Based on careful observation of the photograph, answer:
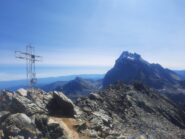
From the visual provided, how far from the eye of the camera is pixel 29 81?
2507 inches

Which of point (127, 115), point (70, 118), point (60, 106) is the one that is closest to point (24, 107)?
point (60, 106)

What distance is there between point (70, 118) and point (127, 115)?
31640mm

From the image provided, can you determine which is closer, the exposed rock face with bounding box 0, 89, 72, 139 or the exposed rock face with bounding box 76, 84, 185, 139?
the exposed rock face with bounding box 0, 89, 72, 139

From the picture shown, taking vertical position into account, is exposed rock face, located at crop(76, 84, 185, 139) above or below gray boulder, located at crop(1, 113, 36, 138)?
below

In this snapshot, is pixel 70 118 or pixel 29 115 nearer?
pixel 29 115

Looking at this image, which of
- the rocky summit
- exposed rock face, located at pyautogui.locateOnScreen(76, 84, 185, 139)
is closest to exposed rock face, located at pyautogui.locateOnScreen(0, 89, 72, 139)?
the rocky summit

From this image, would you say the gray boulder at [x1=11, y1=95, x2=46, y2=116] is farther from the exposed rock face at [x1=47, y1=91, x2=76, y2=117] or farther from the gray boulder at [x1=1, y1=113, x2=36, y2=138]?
the gray boulder at [x1=1, y1=113, x2=36, y2=138]

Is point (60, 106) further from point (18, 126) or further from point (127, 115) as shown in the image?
point (127, 115)

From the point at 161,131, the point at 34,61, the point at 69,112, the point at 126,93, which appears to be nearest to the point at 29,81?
the point at 34,61

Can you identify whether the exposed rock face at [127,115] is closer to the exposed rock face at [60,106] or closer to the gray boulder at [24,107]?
the exposed rock face at [60,106]

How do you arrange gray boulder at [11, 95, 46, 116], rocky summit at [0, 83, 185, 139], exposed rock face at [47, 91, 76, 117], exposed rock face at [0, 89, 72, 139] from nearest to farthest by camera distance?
exposed rock face at [0, 89, 72, 139] → rocky summit at [0, 83, 185, 139] → gray boulder at [11, 95, 46, 116] → exposed rock face at [47, 91, 76, 117]

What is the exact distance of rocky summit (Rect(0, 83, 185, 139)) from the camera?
46.1 meters

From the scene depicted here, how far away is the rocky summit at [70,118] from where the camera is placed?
46062 mm

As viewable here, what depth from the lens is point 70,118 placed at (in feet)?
185
